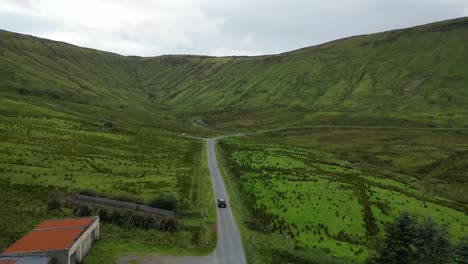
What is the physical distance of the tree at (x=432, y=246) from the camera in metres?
33.0

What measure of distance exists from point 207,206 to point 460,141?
11198 centimetres

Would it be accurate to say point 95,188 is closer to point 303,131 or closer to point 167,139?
point 167,139

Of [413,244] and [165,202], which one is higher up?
[165,202]

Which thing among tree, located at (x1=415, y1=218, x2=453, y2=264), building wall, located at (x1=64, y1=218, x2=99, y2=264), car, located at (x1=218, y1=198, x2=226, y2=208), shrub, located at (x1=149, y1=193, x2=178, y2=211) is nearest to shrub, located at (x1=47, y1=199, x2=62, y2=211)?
building wall, located at (x1=64, y1=218, x2=99, y2=264)

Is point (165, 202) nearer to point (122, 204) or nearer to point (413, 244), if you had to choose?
point (122, 204)

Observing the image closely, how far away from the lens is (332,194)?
6131 centimetres

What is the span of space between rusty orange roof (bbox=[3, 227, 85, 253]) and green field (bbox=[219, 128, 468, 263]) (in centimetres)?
1749

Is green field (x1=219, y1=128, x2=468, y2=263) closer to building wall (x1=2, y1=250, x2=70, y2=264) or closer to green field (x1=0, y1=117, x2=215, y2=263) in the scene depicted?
green field (x1=0, y1=117, x2=215, y2=263)

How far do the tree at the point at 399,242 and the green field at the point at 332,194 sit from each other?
3546mm

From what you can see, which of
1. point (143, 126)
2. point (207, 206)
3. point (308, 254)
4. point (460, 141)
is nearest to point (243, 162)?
point (207, 206)

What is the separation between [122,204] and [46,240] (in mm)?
13008

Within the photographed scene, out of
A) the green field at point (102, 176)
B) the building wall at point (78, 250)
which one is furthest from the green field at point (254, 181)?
the building wall at point (78, 250)

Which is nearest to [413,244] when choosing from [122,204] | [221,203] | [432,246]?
[432,246]

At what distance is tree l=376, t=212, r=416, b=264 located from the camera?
32938 millimetres
